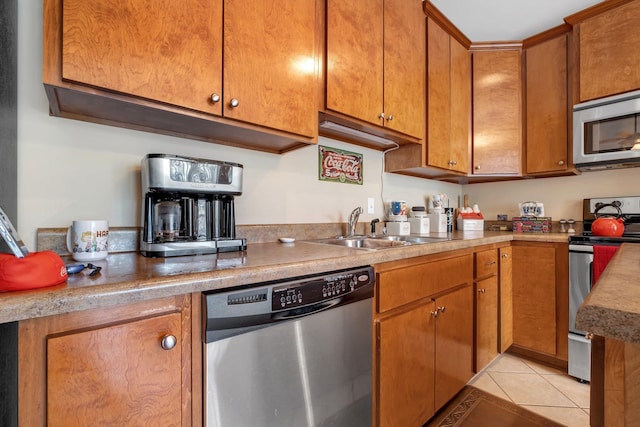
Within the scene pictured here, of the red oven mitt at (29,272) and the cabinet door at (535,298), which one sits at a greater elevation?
the red oven mitt at (29,272)

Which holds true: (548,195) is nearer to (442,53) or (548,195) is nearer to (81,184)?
(442,53)

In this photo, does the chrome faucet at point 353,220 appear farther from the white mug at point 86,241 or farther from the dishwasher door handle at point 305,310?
the white mug at point 86,241

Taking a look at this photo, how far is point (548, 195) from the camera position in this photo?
258 centimetres

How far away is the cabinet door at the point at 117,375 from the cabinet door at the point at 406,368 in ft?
2.52

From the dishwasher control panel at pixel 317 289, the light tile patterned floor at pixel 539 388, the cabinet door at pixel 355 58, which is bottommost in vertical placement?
the light tile patterned floor at pixel 539 388

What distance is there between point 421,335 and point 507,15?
2.30 meters

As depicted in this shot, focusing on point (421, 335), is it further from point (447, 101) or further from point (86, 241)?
point (447, 101)

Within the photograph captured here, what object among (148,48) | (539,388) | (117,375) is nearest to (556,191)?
(539,388)

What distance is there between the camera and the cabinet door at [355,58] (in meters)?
1.44

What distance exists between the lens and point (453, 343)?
158 cm

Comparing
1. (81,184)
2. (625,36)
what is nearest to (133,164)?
(81,184)

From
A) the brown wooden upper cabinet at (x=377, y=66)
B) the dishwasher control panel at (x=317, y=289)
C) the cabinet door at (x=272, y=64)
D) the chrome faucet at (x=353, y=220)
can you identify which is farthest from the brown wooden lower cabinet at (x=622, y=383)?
the chrome faucet at (x=353, y=220)

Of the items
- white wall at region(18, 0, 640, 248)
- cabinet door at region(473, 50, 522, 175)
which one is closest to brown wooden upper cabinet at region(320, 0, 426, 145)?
white wall at region(18, 0, 640, 248)

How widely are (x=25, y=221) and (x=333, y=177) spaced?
142 cm
